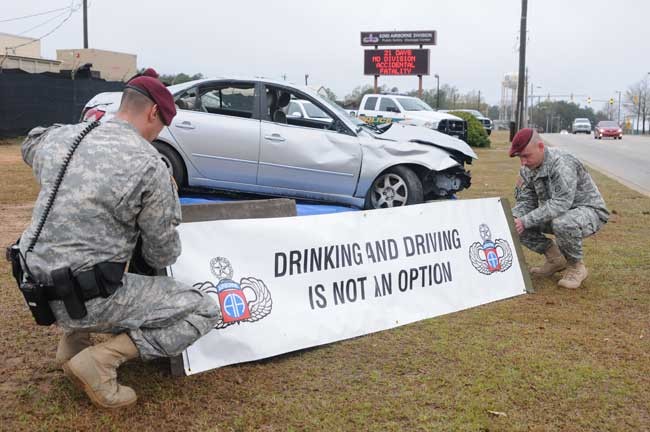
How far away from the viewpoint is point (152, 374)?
11.6ft

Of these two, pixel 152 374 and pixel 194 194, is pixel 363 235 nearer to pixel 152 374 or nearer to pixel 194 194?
pixel 152 374

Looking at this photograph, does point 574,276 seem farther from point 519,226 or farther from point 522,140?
point 522,140

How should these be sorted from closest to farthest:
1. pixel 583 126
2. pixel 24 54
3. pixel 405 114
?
pixel 405 114, pixel 24 54, pixel 583 126

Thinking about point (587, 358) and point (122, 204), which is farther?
point (587, 358)

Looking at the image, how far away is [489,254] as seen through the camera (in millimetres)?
5074

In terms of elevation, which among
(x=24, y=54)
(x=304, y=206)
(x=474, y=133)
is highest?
(x=24, y=54)

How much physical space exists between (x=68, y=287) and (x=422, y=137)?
593 cm

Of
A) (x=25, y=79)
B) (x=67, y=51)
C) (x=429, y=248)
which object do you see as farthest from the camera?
(x=67, y=51)

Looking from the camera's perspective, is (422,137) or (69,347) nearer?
(69,347)

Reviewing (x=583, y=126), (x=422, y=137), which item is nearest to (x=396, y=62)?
(x=422, y=137)

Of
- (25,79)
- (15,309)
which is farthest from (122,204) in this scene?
(25,79)

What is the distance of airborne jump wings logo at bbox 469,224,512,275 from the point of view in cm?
498

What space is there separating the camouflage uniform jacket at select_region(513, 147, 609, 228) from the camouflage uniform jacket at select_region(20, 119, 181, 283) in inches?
133

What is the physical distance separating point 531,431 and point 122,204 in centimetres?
208
